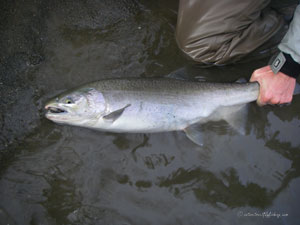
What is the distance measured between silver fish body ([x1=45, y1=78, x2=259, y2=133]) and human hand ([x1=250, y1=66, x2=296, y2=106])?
0.31 feet

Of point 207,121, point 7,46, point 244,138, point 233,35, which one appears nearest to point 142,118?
point 207,121

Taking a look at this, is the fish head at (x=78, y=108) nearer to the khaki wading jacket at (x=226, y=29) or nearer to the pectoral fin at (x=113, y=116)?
the pectoral fin at (x=113, y=116)

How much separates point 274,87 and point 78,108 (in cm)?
233

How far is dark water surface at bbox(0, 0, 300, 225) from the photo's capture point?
271 cm

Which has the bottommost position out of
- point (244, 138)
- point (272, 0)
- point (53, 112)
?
point (244, 138)

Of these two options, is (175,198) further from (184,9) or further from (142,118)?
(184,9)

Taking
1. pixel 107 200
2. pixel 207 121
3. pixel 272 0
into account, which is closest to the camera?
pixel 107 200

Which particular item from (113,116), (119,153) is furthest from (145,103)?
(119,153)

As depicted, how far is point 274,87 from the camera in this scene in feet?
9.72

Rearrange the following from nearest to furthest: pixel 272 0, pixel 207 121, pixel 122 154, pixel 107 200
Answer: pixel 107 200 < pixel 122 154 < pixel 207 121 < pixel 272 0

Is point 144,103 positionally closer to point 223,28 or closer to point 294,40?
point 223,28

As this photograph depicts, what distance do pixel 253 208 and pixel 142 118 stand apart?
1.66m

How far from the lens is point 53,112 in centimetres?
273

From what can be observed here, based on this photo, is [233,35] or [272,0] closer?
[233,35]
